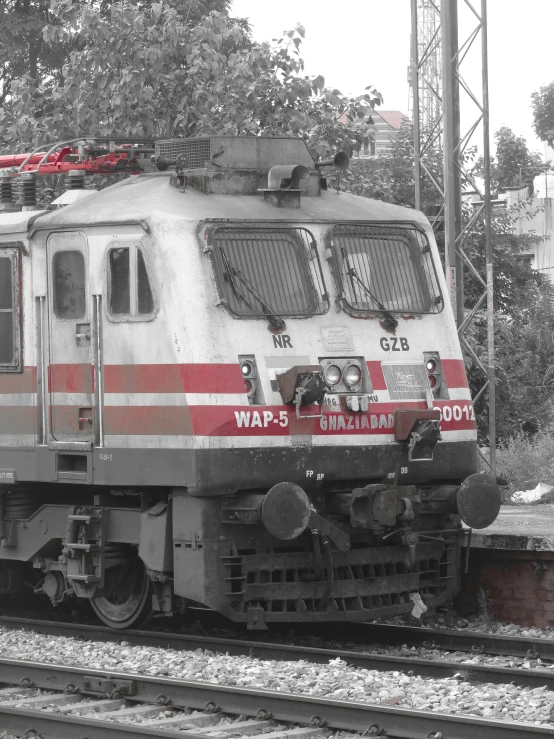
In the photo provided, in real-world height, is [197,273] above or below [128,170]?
below

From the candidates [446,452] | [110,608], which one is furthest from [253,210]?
[110,608]

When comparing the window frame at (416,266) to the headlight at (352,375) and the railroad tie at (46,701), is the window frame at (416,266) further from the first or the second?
the railroad tie at (46,701)

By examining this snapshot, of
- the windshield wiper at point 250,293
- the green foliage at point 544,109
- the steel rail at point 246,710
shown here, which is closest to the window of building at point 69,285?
the windshield wiper at point 250,293

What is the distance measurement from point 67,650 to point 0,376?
2.19 meters

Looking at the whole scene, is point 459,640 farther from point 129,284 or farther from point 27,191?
point 27,191

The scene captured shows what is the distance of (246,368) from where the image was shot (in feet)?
30.9

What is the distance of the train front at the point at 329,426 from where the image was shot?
9.32m

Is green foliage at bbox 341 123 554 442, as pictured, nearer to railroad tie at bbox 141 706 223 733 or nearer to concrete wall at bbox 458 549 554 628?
concrete wall at bbox 458 549 554 628

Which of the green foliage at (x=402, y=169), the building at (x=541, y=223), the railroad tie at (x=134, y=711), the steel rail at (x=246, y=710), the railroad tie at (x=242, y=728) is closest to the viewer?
the steel rail at (x=246, y=710)

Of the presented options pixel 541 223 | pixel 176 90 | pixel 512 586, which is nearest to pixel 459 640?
pixel 512 586

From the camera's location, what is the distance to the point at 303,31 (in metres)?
16.7

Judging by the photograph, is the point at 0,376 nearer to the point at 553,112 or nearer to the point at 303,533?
the point at 303,533

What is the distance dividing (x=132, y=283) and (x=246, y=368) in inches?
39.6

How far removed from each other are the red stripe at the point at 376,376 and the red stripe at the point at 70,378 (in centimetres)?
199
